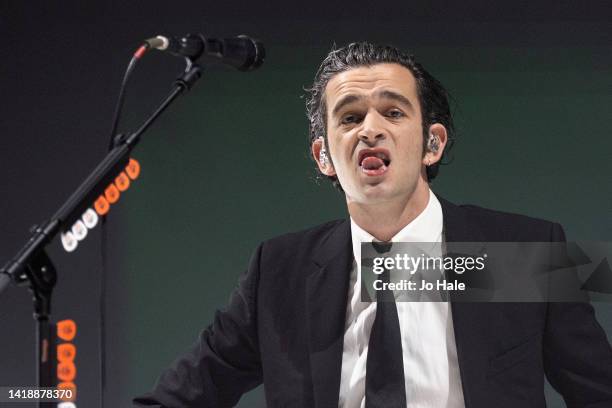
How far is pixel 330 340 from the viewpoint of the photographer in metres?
1.88

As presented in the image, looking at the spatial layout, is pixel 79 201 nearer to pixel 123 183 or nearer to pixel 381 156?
pixel 381 156

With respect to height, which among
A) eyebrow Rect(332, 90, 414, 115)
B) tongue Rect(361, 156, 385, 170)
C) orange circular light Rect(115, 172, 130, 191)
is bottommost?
tongue Rect(361, 156, 385, 170)

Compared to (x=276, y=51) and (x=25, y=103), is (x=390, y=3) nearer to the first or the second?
(x=276, y=51)

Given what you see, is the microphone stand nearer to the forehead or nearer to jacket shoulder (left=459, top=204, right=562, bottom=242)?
the forehead

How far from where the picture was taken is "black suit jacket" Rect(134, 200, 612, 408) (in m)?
1.79

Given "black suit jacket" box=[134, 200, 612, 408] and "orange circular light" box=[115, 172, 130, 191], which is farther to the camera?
"orange circular light" box=[115, 172, 130, 191]

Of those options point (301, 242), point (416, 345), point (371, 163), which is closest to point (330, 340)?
point (416, 345)

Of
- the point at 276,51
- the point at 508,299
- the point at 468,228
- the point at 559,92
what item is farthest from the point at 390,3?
the point at 508,299

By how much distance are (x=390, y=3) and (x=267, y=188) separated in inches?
27.3

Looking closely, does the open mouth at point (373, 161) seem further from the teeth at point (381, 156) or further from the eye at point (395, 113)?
the eye at point (395, 113)

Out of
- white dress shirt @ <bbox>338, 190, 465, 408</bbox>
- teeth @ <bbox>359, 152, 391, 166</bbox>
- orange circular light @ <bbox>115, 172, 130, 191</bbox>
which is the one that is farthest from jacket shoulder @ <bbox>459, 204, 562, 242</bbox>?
orange circular light @ <bbox>115, 172, 130, 191</bbox>

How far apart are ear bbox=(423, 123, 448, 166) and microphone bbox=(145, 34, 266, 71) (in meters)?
0.56

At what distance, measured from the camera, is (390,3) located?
2.67m

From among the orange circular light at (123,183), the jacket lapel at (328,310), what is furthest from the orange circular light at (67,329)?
the jacket lapel at (328,310)
